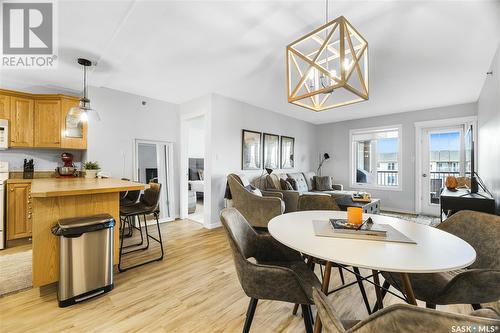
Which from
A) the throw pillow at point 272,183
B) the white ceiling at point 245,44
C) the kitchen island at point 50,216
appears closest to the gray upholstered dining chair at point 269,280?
the kitchen island at point 50,216

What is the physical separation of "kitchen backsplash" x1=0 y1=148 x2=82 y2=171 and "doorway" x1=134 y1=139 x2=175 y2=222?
1.02 metres

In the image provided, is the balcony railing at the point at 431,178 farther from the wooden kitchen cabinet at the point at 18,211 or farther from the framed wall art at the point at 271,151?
the wooden kitchen cabinet at the point at 18,211

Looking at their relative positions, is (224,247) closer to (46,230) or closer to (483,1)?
(46,230)

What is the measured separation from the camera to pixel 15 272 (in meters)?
2.38

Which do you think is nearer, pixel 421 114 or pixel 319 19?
pixel 319 19

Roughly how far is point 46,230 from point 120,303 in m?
0.90

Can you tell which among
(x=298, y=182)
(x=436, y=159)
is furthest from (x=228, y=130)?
(x=436, y=159)

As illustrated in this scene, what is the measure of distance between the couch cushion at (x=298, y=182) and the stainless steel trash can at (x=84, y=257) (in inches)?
151

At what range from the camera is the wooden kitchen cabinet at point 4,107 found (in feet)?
10.6

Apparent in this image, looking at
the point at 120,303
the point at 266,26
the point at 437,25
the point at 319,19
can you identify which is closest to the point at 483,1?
the point at 437,25

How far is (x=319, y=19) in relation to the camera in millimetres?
2027

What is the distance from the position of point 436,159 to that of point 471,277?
5172mm

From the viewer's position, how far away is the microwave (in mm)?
3197

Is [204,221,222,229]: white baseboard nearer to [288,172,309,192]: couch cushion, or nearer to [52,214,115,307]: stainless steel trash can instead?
[288,172,309,192]: couch cushion
